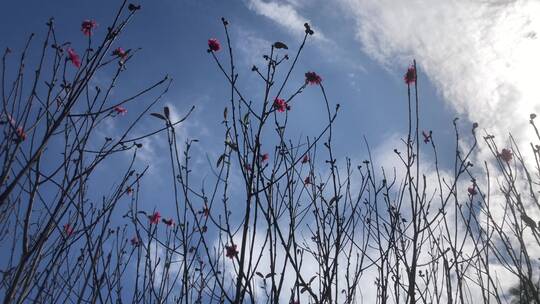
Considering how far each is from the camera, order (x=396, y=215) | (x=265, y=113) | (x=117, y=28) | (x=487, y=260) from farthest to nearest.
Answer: (x=487, y=260) < (x=396, y=215) < (x=265, y=113) < (x=117, y=28)

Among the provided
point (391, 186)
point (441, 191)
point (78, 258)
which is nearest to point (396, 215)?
point (441, 191)

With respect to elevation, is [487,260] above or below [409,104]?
below

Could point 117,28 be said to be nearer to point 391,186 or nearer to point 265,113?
point 265,113

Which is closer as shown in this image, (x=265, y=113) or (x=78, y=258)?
(x=265, y=113)

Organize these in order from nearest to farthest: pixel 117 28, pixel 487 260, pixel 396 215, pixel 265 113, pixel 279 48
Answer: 1. pixel 117 28
2. pixel 265 113
3. pixel 279 48
4. pixel 396 215
5. pixel 487 260

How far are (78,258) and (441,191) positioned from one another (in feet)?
9.59

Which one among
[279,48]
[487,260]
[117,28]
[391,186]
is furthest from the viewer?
[391,186]

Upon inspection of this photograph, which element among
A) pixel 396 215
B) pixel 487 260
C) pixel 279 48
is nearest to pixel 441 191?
pixel 396 215

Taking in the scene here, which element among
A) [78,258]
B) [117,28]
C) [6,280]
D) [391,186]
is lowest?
[6,280]

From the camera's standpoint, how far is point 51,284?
131 inches

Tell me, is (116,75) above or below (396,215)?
above

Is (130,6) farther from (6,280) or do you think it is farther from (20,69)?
(6,280)

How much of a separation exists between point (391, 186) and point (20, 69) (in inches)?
104

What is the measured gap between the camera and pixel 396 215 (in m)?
2.71
